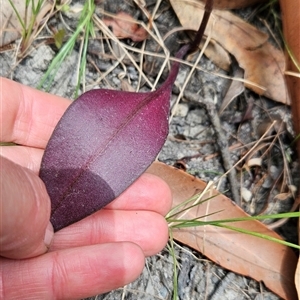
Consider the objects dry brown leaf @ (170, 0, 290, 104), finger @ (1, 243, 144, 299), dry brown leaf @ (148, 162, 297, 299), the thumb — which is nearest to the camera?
the thumb

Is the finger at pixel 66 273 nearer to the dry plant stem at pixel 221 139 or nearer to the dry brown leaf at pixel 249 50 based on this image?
the dry plant stem at pixel 221 139

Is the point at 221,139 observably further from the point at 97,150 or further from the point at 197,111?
the point at 97,150

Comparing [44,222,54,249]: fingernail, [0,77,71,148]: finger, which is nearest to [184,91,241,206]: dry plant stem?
[0,77,71,148]: finger

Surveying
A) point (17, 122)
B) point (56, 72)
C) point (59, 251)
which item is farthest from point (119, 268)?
point (56, 72)

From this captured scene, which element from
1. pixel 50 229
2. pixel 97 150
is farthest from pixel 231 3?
pixel 50 229

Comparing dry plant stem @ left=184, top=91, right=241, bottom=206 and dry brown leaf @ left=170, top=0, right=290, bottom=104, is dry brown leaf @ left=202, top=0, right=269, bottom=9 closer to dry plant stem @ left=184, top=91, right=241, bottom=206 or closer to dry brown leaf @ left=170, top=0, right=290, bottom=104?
dry brown leaf @ left=170, top=0, right=290, bottom=104

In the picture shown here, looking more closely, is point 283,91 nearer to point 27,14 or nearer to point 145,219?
point 145,219
